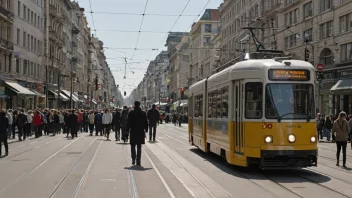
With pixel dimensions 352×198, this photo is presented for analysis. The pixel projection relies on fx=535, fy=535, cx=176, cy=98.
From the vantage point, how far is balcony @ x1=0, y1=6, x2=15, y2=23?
43.9 metres

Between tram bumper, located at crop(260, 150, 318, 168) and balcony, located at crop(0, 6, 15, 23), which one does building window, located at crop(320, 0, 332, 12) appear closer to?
balcony, located at crop(0, 6, 15, 23)

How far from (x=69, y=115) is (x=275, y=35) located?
30.2m

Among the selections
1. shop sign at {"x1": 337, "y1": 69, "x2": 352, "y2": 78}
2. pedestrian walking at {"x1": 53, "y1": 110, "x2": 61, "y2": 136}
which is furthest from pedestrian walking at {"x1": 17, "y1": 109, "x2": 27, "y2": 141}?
shop sign at {"x1": 337, "y1": 69, "x2": 352, "y2": 78}

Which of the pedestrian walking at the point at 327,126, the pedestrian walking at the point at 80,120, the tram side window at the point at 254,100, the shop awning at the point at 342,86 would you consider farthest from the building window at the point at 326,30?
the tram side window at the point at 254,100

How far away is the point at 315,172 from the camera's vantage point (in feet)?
47.5

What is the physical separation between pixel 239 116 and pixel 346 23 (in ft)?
99.1

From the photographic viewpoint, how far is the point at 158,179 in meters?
12.7

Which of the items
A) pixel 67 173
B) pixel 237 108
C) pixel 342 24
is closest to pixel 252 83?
pixel 237 108

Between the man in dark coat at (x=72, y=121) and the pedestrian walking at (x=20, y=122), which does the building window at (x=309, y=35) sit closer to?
the man in dark coat at (x=72, y=121)

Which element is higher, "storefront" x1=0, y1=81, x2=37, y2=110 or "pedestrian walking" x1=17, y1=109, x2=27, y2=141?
"storefront" x1=0, y1=81, x2=37, y2=110

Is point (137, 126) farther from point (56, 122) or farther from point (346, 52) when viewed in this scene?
point (346, 52)

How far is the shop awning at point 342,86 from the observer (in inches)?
1566

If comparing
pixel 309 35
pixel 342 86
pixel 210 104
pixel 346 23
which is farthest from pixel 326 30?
pixel 210 104

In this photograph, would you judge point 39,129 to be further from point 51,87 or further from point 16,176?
point 51,87
